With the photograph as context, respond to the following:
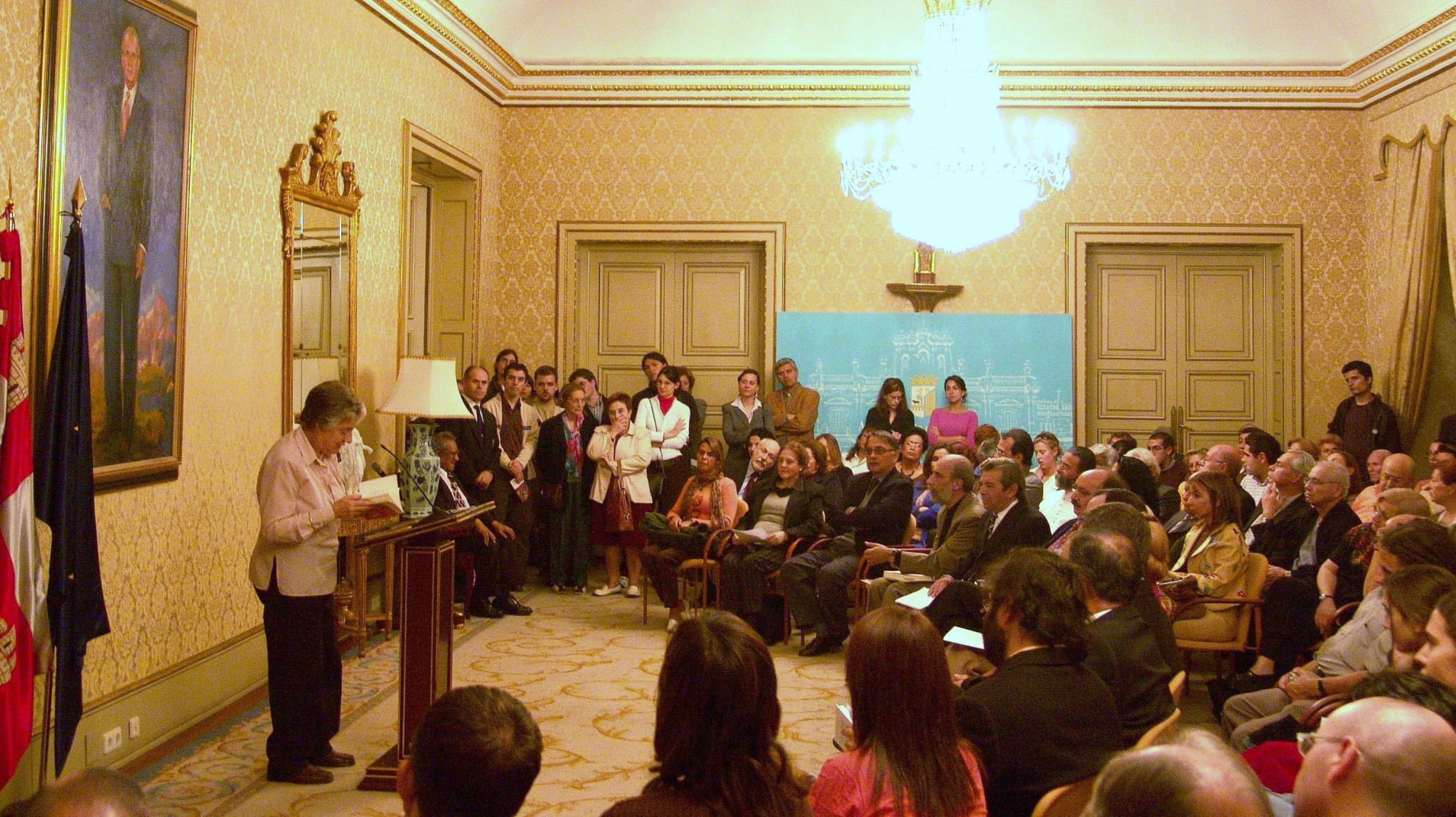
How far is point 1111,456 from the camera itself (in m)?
8.74

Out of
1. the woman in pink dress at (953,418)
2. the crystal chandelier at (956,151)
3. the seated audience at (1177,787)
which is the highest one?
the crystal chandelier at (956,151)

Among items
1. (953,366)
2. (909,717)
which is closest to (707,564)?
(953,366)

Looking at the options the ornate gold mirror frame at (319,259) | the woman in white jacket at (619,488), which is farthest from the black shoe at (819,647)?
the ornate gold mirror frame at (319,259)

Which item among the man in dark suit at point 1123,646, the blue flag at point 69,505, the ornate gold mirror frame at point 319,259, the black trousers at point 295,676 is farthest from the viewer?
the ornate gold mirror frame at point 319,259

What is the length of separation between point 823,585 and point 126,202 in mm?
4229

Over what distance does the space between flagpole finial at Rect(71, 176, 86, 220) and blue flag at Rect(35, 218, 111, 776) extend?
308 millimetres

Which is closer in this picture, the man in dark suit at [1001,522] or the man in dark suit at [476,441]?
the man in dark suit at [1001,522]

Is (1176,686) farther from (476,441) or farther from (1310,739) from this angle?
(476,441)

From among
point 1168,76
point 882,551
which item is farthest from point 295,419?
point 1168,76

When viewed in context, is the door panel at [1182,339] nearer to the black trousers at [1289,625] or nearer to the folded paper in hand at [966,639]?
the black trousers at [1289,625]

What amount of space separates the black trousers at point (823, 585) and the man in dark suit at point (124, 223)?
150 inches

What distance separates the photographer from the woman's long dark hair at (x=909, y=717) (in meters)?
2.49

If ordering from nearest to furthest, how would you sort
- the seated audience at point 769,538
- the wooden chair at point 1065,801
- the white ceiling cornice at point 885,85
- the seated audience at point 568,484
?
→ the wooden chair at point 1065,801 < the seated audience at point 769,538 < the seated audience at point 568,484 < the white ceiling cornice at point 885,85

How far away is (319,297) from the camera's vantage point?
7145 millimetres
